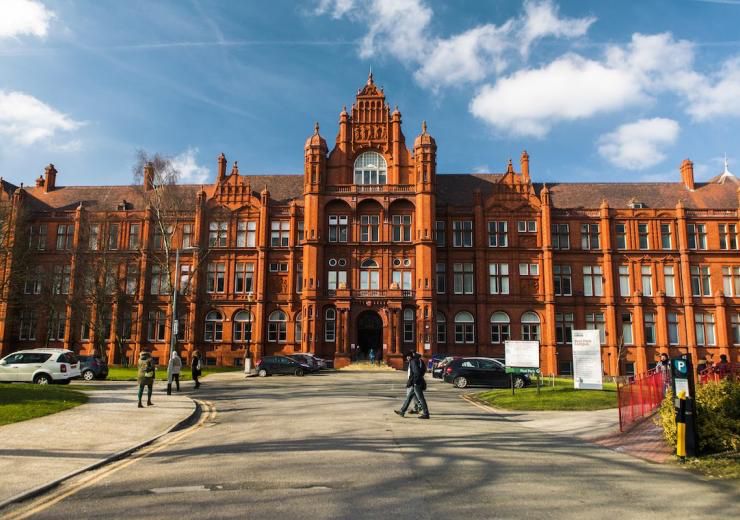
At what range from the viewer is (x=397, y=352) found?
4359cm

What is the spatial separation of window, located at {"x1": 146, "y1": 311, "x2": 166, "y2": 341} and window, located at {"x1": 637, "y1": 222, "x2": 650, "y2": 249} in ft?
143

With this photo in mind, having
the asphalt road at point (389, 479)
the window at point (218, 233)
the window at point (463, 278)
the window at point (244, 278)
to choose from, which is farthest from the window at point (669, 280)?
the asphalt road at point (389, 479)

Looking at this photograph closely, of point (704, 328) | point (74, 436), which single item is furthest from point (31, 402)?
point (704, 328)

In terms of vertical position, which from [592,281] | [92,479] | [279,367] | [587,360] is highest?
[592,281]

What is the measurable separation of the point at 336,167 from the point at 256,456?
4031cm

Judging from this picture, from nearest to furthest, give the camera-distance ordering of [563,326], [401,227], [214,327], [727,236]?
1. [401,227]
2. [563,326]
3. [214,327]
4. [727,236]

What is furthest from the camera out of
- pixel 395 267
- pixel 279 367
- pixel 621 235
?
pixel 621 235

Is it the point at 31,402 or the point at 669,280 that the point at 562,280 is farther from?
the point at 31,402

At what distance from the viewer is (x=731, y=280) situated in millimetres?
48094

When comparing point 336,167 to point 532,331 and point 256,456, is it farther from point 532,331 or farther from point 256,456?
point 256,456

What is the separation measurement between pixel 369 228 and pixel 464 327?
1204 centimetres

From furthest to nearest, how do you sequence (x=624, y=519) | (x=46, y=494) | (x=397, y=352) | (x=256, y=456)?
(x=397, y=352)
(x=256, y=456)
(x=46, y=494)
(x=624, y=519)

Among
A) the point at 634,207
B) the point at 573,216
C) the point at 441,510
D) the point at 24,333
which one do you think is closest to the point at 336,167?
the point at 573,216

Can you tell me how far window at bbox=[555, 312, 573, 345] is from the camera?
4741 centimetres
